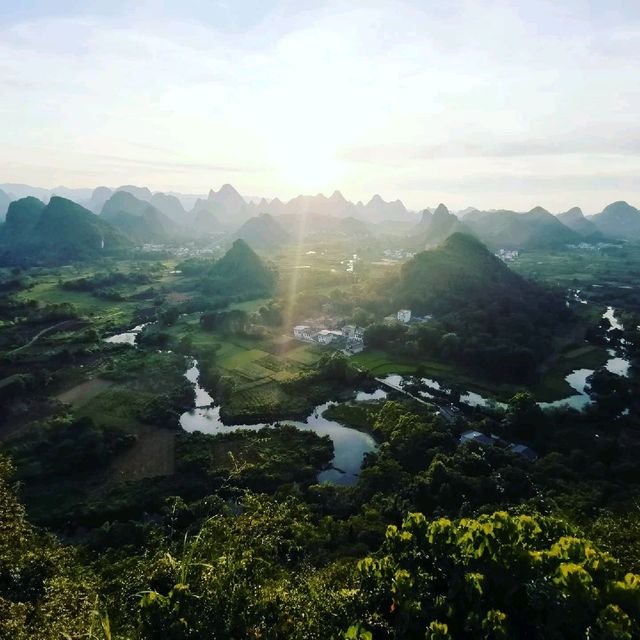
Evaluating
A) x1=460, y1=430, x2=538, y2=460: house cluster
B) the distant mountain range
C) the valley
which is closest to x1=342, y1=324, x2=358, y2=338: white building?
the valley

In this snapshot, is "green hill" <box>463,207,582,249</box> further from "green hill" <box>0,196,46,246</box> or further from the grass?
"green hill" <box>0,196,46,246</box>

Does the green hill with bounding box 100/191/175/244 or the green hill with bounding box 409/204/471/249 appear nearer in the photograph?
the green hill with bounding box 409/204/471/249

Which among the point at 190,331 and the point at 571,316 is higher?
the point at 571,316

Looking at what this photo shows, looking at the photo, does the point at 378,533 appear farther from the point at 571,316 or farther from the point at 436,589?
the point at 571,316

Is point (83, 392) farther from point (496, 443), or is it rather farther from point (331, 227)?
point (331, 227)

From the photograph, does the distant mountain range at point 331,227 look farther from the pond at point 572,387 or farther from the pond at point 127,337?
the pond at point 572,387

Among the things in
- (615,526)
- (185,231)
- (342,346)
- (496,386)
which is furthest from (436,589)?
(185,231)

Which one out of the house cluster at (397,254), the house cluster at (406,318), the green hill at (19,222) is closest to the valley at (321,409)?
the house cluster at (406,318)
